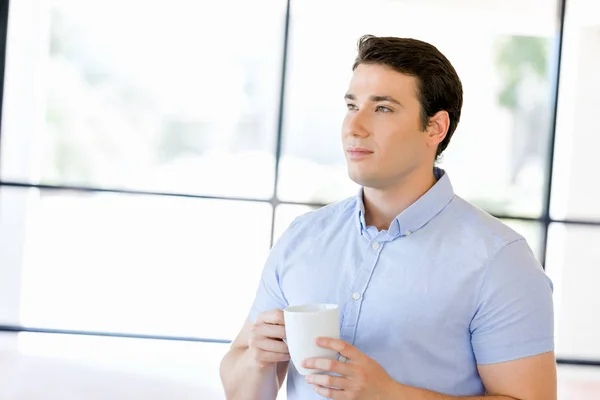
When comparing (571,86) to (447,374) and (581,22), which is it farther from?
(447,374)

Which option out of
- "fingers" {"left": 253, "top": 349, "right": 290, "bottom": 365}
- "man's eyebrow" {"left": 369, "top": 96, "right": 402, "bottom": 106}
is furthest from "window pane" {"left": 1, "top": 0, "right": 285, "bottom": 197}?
"fingers" {"left": 253, "top": 349, "right": 290, "bottom": 365}

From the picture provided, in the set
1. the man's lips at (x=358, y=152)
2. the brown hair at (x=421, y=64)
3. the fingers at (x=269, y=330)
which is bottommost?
the fingers at (x=269, y=330)

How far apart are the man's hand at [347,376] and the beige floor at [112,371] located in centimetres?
130

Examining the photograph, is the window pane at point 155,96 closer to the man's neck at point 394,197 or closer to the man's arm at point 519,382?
the man's neck at point 394,197

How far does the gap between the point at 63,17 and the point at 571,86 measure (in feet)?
5.95

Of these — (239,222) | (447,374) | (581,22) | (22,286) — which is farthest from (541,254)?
(22,286)

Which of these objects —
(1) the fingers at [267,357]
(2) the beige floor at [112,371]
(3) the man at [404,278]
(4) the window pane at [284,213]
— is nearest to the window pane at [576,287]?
(2) the beige floor at [112,371]

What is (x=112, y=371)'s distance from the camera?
97.8 inches

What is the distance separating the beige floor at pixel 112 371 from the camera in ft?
7.84

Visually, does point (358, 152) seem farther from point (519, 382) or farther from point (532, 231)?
point (532, 231)

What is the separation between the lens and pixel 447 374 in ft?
4.49

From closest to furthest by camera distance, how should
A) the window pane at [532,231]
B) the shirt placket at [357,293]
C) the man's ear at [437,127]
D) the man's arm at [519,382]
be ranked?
the man's arm at [519,382] < the shirt placket at [357,293] < the man's ear at [437,127] < the window pane at [532,231]

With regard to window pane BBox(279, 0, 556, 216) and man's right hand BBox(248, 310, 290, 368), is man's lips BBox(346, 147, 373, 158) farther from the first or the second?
window pane BBox(279, 0, 556, 216)

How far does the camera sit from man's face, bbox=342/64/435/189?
145 cm
